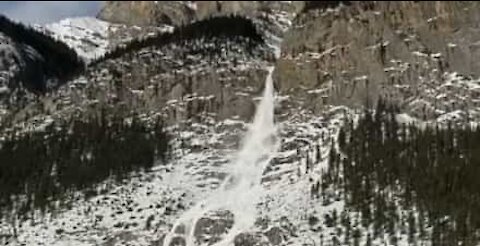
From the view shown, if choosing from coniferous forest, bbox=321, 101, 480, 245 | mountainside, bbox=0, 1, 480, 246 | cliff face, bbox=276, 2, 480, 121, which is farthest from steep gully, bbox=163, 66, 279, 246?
coniferous forest, bbox=321, 101, 480, 245

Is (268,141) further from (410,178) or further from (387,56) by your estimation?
(410,178)

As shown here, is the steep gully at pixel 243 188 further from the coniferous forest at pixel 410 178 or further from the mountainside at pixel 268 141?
the coniferous forest at pixel 410 178

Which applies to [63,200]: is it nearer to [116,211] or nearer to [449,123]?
[116,211]

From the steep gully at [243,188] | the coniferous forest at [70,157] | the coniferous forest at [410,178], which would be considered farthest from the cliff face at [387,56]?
the coniferous forest at [70,157]

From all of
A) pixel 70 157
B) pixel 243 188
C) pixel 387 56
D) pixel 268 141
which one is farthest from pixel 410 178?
pixel 70 157

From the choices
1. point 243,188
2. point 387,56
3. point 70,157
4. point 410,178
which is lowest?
point 243,188

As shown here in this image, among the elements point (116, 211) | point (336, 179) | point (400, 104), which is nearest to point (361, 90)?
point (400, 104)
